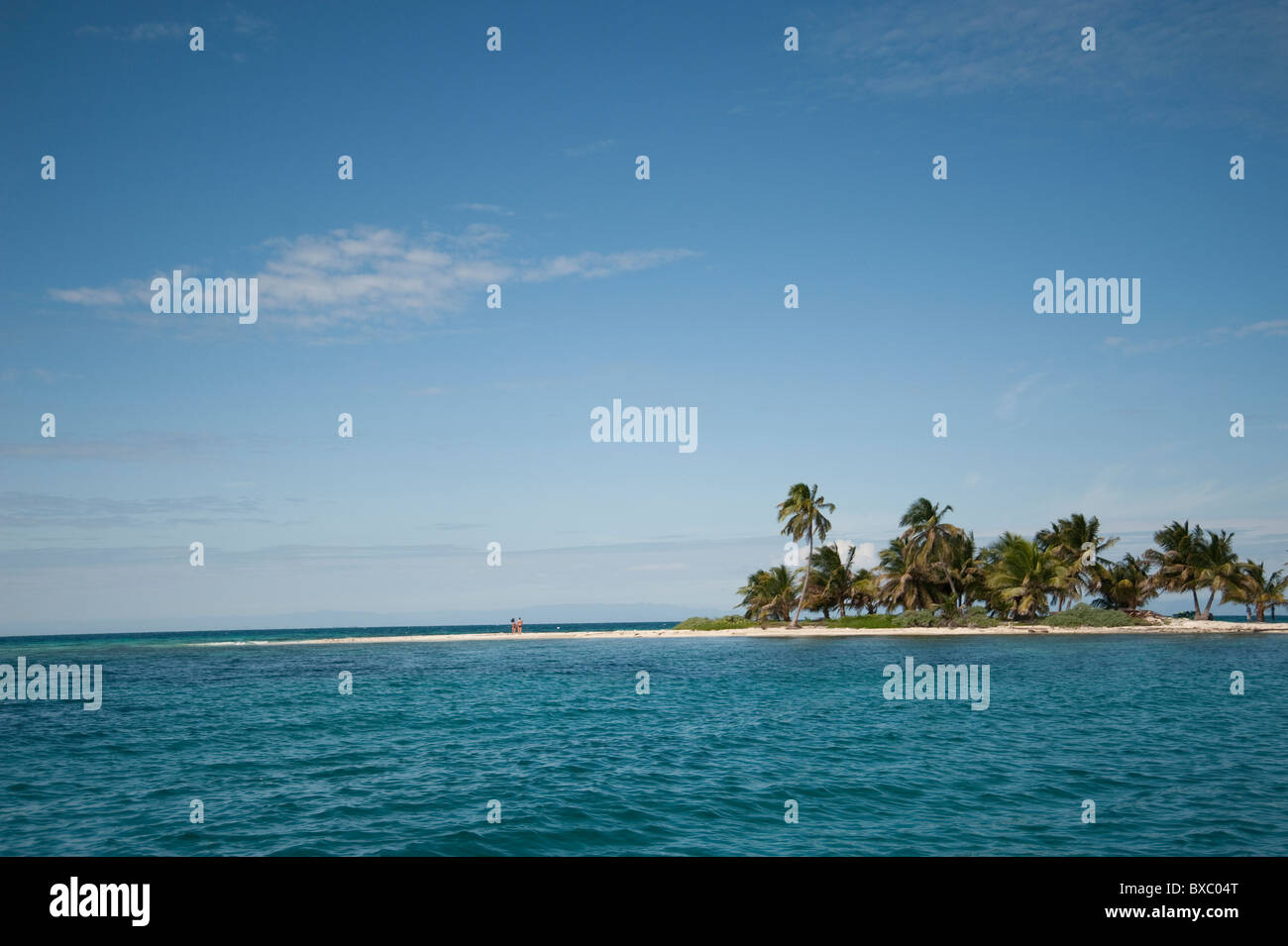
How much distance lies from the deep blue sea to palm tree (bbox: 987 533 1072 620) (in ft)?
122

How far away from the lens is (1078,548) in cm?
8012

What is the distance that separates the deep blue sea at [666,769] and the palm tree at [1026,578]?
122 ft

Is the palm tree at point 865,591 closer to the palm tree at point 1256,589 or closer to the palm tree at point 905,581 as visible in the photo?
the palm tree at point 905,581

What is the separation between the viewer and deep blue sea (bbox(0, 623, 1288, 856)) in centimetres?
1429

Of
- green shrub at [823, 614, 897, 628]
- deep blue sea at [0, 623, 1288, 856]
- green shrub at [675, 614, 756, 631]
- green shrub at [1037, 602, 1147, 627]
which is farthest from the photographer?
green shrub at [675, 614, 756, 631]

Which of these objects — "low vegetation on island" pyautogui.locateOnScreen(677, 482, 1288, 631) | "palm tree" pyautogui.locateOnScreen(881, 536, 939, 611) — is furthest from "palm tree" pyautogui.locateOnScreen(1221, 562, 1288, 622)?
"palm tree" pyautogui.locateOnScreen(881, 536, 939, 611)

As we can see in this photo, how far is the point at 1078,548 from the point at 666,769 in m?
73.8

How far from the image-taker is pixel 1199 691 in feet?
108

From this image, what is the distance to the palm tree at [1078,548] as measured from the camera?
258 ft

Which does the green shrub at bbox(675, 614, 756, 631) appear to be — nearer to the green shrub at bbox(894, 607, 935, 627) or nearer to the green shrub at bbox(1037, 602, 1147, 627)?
the green shrub at bbox(894, 607, 935, 627)

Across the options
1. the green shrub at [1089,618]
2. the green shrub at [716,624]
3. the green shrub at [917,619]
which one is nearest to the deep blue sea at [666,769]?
the green shrub at [1089,618]

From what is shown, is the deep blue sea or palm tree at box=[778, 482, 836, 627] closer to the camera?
the deep blue sea
